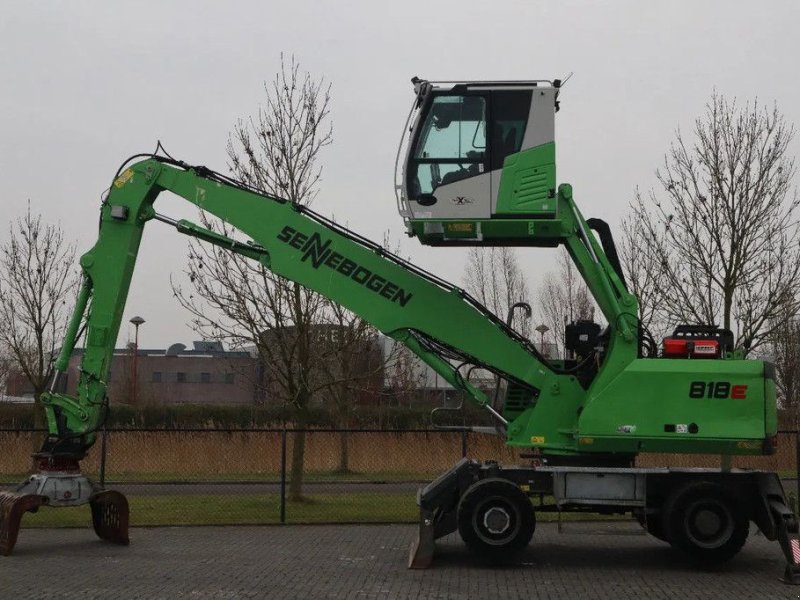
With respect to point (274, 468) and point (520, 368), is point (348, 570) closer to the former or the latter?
point (520, 368)

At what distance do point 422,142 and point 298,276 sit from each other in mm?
2377

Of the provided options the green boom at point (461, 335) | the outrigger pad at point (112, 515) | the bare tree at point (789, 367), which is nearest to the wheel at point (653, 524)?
the green boom at point (461, 335)

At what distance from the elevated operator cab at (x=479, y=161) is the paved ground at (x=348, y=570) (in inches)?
154

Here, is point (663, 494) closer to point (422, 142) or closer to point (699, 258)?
point (422, 142)

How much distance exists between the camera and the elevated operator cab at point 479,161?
457 inches

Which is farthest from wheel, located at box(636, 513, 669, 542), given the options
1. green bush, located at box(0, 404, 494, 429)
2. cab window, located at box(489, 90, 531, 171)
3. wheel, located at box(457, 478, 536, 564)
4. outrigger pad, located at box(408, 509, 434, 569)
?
green bush, located at box(0, 404, 494, 429)

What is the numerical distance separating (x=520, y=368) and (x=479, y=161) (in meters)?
2.61

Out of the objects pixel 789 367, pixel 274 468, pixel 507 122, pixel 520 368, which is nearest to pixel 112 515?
pixel 520 368

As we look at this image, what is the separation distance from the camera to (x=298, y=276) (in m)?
12.7

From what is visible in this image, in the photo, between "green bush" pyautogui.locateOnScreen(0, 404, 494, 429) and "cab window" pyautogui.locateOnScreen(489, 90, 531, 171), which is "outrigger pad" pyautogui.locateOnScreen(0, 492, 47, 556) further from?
"green bush" pyautogui.locateOnScreen(0, 404, 494, 429)

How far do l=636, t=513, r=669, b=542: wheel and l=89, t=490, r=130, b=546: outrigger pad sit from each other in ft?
21.9

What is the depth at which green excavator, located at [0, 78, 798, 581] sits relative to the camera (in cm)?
1149

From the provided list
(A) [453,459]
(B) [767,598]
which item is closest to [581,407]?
(B) [767,598]

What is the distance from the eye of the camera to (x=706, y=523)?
11.6m
